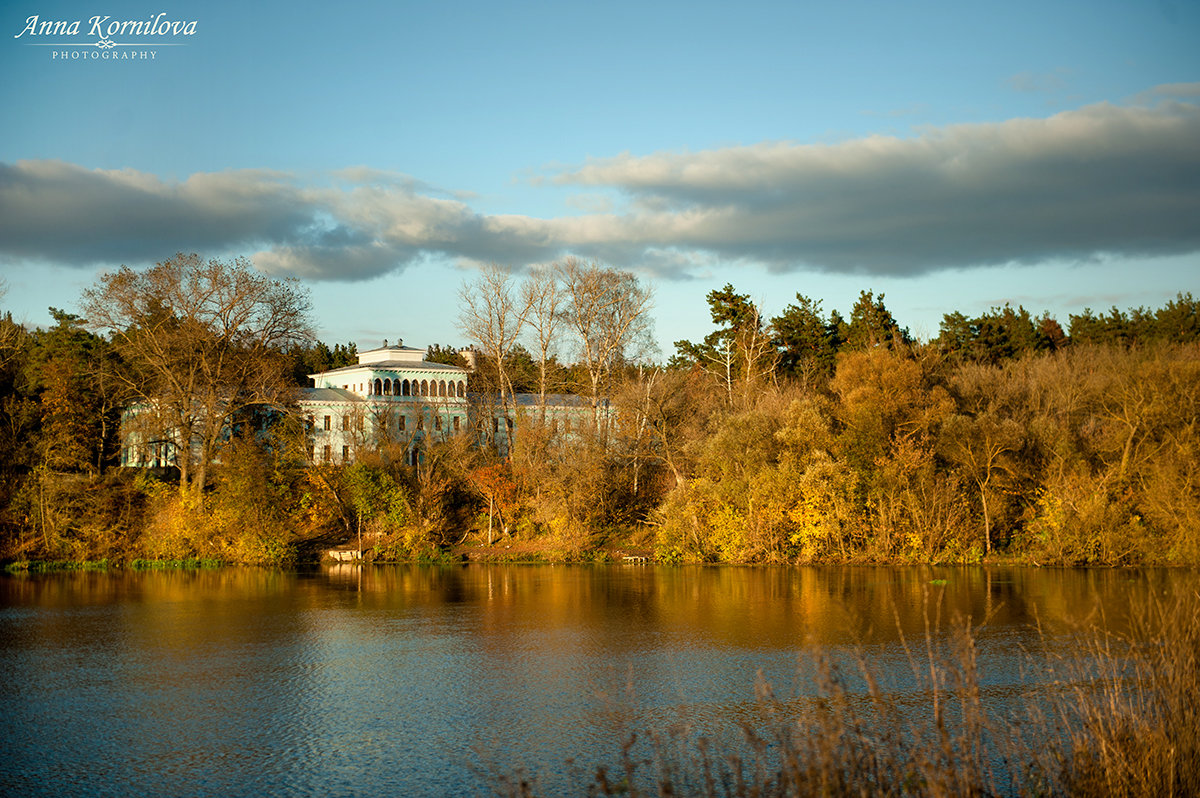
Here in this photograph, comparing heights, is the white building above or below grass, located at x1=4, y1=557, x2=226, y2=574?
above

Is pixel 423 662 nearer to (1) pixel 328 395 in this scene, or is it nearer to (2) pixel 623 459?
(2) pixel 623 459

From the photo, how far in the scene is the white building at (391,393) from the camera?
7031cm

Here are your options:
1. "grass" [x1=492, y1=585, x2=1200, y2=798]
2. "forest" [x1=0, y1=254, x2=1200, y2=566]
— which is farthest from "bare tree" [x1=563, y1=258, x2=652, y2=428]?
"grass" [x1=492, y1=585, x2=1200, y2=798]

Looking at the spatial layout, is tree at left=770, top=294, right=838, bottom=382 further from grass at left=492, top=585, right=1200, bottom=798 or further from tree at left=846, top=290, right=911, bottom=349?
grass at left=492, top=585, right=1200, bottom=798

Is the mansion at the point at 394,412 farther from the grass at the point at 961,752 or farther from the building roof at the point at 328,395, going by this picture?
the grass at the point at 961,752

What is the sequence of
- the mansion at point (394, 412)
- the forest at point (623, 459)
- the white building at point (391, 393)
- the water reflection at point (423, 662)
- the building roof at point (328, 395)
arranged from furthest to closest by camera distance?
the building roof at point (328, 395)
the white building at point (391, 393)
the mansion at point (394, 412)
the forest at point (623, 459)
the water reflection at point (423, 662)

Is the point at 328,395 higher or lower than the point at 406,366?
lower

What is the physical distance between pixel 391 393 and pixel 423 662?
58030 millimetres

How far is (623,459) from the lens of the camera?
53406 mm

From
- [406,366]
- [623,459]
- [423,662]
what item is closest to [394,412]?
[406,366]

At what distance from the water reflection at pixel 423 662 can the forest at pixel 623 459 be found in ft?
17.3

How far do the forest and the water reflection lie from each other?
529 centimetres

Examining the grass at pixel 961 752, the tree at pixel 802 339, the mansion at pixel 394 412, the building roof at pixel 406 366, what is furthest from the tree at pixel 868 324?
the grass at pixel 961 752

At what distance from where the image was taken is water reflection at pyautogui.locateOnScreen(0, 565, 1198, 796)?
14305 mm
